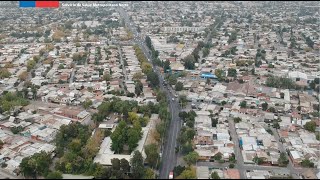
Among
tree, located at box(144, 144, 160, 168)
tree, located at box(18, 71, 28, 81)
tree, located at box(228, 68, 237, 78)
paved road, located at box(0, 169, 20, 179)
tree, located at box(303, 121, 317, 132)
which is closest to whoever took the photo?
paved road, located at box(0, 169, 20, 179)

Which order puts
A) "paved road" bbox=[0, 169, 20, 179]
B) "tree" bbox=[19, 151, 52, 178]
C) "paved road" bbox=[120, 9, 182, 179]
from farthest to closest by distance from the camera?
"paved road" bbox=[120, 9, 182, 179]
"paved road" bbox=[0, 169, 20, 179]
"tree" bbox=[19, 151, 52, 178]

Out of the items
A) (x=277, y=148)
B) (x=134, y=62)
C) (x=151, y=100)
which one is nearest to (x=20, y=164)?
(x=151, y=100)

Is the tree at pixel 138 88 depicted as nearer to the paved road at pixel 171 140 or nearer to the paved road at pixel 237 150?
the paved road at pixel 171 140

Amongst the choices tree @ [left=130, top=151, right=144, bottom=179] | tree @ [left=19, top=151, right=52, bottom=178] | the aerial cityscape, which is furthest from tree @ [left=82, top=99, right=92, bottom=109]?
tree @ [left=130, top=151, right=144, bottom=179]

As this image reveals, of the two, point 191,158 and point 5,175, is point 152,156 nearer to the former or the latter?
point 191,158

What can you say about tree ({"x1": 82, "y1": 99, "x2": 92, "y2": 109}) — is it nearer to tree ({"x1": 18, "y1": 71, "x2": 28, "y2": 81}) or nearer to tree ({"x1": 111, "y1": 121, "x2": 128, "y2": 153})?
tree ({"x1": 111, "y1": 121, "x2": 128, "y2": 153})

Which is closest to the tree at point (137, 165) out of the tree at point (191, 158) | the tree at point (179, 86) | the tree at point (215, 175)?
the tree at point (191, 158)
